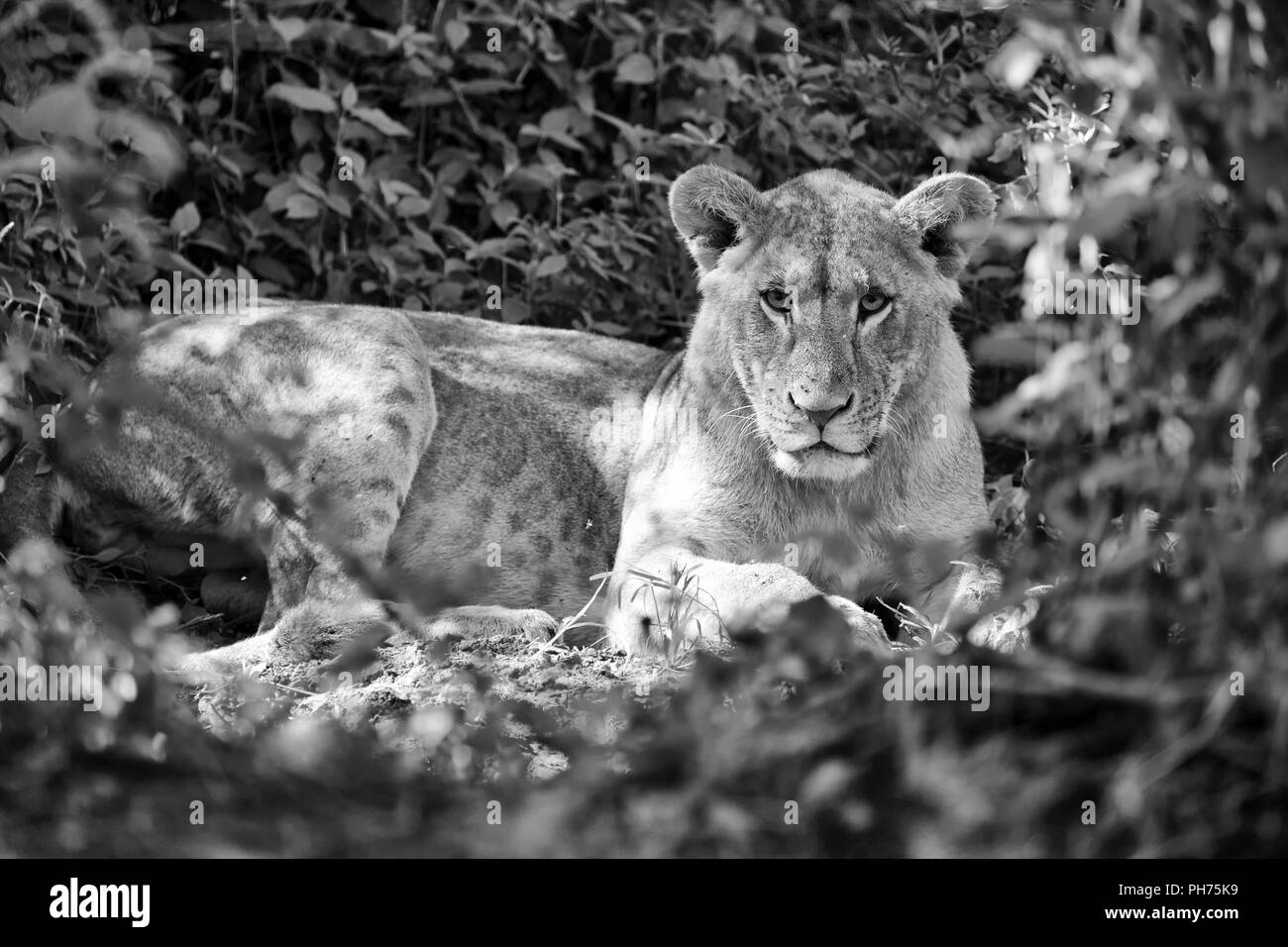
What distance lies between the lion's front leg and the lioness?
0.01m

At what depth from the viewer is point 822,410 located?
504cm

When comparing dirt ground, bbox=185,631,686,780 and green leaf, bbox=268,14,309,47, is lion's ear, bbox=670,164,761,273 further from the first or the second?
green leaf, bbox=268,14,309,47

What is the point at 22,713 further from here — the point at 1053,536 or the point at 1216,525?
the point at 1053,536

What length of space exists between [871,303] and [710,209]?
2.45 feet

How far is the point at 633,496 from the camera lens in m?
5.87

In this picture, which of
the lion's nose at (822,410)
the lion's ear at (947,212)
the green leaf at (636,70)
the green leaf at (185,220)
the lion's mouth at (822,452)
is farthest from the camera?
the green leaf at (636,70)

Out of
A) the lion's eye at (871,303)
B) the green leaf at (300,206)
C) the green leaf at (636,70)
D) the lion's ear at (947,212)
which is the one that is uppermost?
the green leaf at (636,70)

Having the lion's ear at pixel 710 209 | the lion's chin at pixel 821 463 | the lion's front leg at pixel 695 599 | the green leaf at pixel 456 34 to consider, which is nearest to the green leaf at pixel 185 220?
the green leaf at pixel 456 34

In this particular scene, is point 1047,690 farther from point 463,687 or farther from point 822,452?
point 822,452

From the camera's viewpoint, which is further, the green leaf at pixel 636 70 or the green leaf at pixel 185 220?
the green leaf at pixel 636 70

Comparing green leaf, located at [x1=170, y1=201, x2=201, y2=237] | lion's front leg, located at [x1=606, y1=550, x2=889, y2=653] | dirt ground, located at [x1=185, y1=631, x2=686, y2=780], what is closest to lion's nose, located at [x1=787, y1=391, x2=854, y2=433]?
lion's front leg, located at [x1=606, y1=550, x2=889, y2=653]

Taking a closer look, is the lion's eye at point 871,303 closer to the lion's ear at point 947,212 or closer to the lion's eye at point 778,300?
the lion's eye at point 778,300

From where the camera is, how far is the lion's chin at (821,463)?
5152mm

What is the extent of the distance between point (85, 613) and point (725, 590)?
6.24ft
